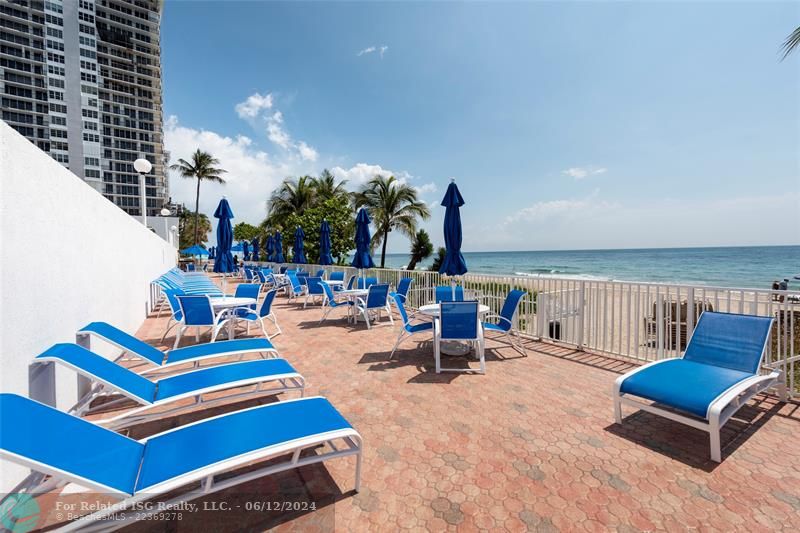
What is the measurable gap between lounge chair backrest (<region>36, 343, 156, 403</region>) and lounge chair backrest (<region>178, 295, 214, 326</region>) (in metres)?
2.78

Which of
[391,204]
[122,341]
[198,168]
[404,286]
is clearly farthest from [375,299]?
[198,168]

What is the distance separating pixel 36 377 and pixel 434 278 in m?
7.52

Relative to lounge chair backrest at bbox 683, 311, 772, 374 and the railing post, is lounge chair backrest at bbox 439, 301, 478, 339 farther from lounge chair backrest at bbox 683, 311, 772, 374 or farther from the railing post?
lounge chair backrest at bbox 683, 311, 772, 374

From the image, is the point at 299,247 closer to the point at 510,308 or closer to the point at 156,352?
the point at 156,352

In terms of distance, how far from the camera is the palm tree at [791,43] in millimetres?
5863

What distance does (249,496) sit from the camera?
7.51ft

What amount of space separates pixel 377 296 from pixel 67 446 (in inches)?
233

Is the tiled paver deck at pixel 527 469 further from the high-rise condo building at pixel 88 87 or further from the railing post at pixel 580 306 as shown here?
the high-rise condo building at pixel 88 87

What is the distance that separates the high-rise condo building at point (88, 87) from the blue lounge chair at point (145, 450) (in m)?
65.8

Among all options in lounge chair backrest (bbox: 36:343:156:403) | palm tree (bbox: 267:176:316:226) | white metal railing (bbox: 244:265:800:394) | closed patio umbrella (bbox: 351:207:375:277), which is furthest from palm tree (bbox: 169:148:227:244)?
lounge chair backrest (bbox: 36:343:156:403)

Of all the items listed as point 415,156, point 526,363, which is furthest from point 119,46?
point 526,363

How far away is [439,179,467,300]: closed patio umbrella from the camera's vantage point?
652cm

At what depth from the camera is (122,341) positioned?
3.66 m

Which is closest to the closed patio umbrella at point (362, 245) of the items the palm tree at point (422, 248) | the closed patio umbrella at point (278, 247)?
the closed patio umbrella at point (278, 247)
